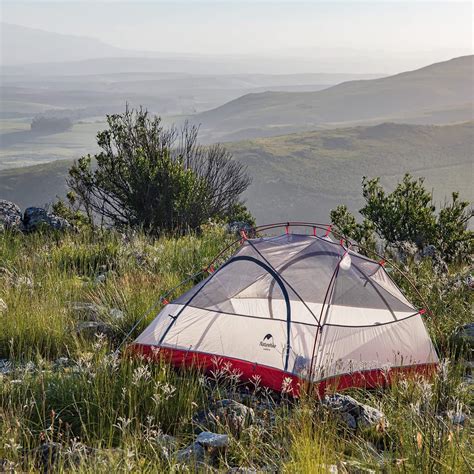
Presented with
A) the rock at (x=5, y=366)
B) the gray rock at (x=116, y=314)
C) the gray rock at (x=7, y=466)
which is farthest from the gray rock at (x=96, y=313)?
the gray rock at (x=7, y=466)

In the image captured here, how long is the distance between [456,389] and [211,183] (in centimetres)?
1408

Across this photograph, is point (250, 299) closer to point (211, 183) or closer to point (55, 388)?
point (55, 388)

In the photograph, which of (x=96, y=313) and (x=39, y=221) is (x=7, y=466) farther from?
(x=39, y=221)

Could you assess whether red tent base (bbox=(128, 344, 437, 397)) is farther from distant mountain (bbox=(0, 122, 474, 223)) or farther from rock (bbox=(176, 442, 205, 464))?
distant mountain (bbox=(0, 122, 474, 223))

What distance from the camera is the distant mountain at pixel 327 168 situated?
371 feet

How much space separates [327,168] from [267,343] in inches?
5089

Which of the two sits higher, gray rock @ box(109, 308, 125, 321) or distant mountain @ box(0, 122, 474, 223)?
gray rock @ box(109, 308, 125, 321)

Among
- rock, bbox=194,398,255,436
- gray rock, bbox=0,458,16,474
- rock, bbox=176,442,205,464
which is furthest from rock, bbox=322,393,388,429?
gray rock, bbox=0,458,16,474

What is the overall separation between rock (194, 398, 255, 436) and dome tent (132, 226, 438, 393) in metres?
0.97

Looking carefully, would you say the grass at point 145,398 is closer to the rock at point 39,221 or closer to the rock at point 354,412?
the rock at point 354,412

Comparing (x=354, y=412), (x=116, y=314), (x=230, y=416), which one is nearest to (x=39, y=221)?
(x=116, y=314)

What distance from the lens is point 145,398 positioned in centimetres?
478

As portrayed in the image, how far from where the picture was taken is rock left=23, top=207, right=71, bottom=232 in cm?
1272

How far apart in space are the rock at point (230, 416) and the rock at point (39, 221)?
339 inches
